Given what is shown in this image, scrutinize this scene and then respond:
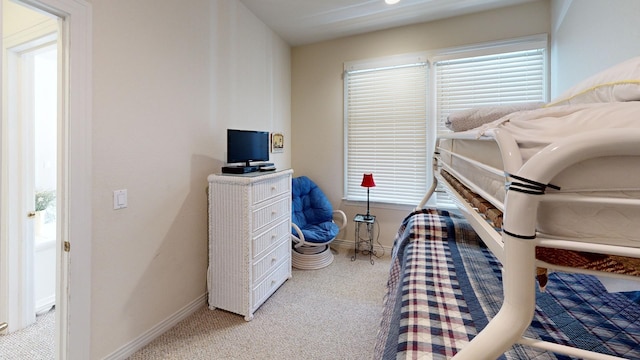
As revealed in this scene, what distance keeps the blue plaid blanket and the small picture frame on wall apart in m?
2.35

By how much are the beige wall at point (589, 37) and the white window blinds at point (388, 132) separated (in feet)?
3.84

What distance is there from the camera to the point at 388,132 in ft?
10.9

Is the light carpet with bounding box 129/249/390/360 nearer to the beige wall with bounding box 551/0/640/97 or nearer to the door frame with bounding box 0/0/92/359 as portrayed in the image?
the door frame with bounding box 0/0/92/359

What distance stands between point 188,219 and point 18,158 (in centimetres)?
126

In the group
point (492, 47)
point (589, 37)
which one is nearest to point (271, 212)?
point (589, 37)

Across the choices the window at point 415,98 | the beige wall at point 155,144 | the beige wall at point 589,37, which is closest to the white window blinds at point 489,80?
the window at point 415,98

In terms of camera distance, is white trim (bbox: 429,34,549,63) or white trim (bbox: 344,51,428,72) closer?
white trim (bbox: 429,34,549,63)

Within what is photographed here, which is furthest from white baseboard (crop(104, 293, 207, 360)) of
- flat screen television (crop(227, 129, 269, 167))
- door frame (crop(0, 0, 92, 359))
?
flat screen television (crop(227, 129, 269, 167))

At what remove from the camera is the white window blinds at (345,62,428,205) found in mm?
3176

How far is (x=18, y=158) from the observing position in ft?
6.41

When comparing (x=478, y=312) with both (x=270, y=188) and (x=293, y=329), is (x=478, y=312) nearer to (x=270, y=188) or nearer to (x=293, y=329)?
(x=293, y=329)

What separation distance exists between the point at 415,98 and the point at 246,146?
205 centimetres

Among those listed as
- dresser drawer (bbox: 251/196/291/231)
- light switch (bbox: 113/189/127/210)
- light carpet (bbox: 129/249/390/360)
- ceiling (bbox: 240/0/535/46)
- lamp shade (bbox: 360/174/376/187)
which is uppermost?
ceiling (bbox: 240/0/535/46)

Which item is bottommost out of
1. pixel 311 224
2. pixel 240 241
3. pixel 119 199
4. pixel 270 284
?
pixel 270 284
